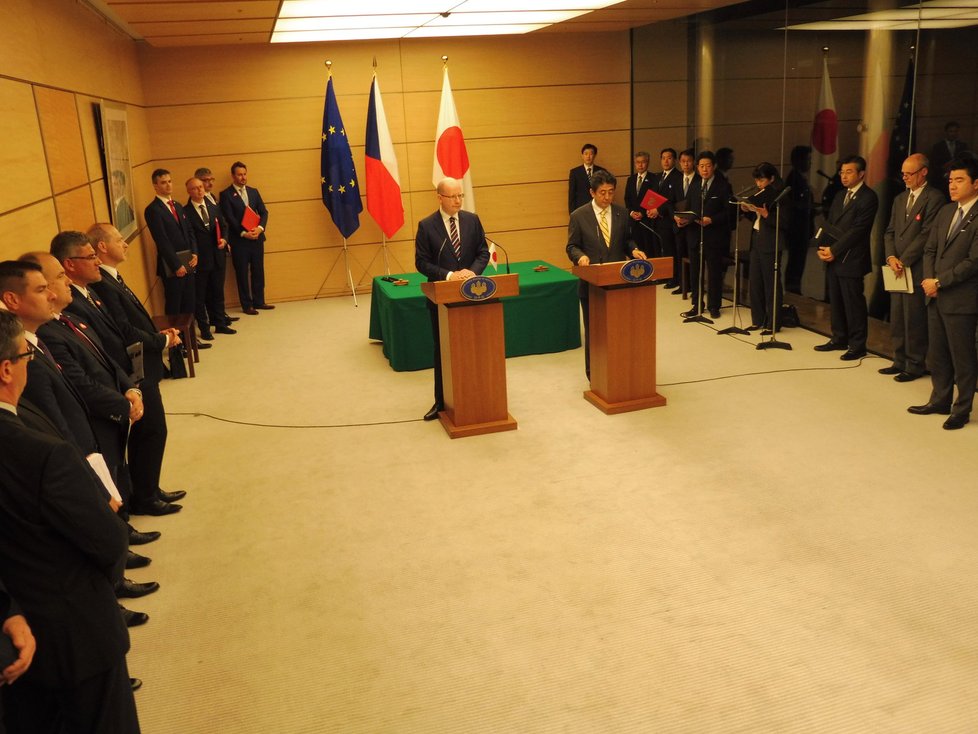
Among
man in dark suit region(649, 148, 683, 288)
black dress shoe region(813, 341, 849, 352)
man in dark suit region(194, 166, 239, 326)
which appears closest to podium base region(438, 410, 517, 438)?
black dress shoe region(813, 341, 849, 352)

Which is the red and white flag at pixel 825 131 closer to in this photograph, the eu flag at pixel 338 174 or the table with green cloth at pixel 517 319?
the table with green cloth at pixel 517 319

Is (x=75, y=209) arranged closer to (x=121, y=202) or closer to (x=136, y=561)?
(x=121, y=202)

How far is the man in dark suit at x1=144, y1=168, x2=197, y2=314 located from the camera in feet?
26.2

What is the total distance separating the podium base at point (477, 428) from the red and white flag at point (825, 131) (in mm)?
4337

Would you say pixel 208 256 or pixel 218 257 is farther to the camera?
pixel 218 257

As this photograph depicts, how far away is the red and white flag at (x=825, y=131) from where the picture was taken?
25.6 feet

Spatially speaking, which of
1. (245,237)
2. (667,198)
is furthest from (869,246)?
(245,237)

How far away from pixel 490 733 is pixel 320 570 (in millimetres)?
1457

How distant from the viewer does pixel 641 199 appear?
1029cm

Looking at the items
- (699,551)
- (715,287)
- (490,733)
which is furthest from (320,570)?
(715,287)

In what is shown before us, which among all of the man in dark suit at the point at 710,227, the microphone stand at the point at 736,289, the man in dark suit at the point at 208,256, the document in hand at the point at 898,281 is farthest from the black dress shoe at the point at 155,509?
the man in dark suit at the point at 710,227

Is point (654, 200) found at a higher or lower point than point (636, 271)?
higher

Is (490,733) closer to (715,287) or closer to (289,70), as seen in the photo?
(715,287)

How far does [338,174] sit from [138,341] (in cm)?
641
